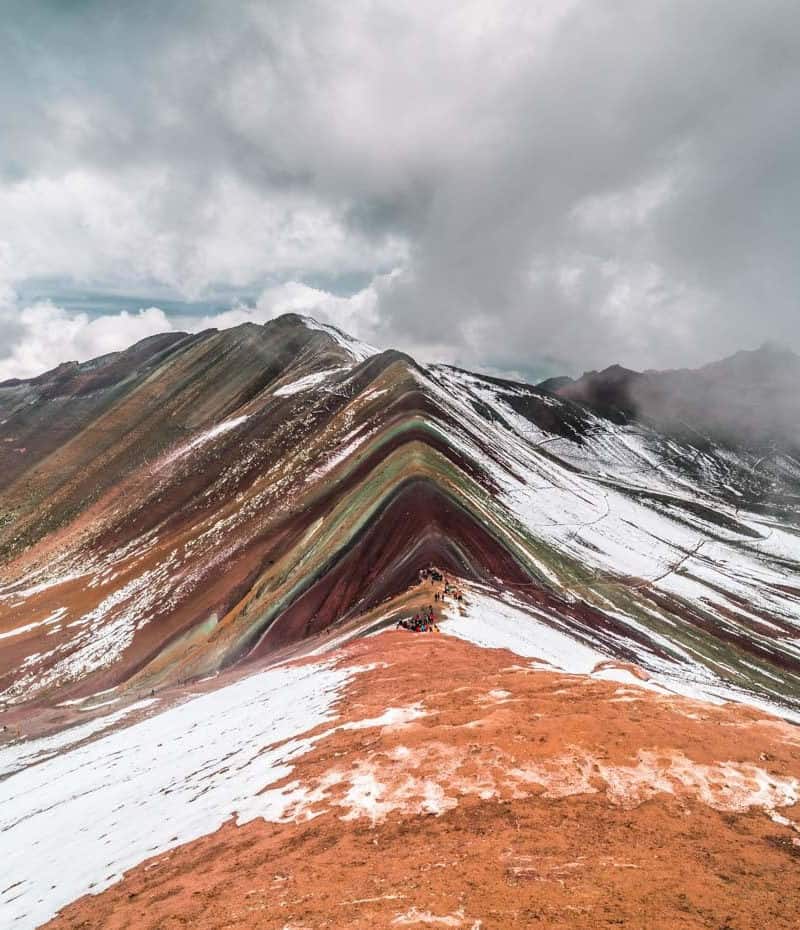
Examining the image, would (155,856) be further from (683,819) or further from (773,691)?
(773,691)

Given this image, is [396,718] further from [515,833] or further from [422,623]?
[422,623]

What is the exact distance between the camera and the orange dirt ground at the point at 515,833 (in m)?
9.46

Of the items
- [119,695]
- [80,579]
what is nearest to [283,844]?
[119,695]

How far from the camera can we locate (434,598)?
40.8 m

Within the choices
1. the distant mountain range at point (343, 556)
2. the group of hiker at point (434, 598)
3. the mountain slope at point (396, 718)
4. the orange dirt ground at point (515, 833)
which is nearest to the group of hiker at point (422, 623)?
the group of hiker at point (434, 598)

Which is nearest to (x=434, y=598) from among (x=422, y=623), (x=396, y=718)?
(x=422, y=623)

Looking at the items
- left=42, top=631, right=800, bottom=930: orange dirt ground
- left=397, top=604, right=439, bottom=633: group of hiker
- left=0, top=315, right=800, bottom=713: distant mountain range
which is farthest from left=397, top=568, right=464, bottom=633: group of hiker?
left=42, top=631, right=800, bottom=930: orange dirt ground

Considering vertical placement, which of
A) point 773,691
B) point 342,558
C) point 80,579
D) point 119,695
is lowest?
point 773,691

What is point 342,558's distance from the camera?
59406 millimetres

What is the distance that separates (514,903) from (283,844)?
6.36 m

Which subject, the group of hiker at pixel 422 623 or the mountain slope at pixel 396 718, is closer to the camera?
the mountain slope at pixel 396 718

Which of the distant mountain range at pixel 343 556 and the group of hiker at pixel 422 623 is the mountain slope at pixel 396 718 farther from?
the group of hiker at pixel 422 623

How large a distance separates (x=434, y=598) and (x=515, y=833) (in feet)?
95.5

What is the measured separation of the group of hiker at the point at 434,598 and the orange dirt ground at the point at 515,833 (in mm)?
16055
